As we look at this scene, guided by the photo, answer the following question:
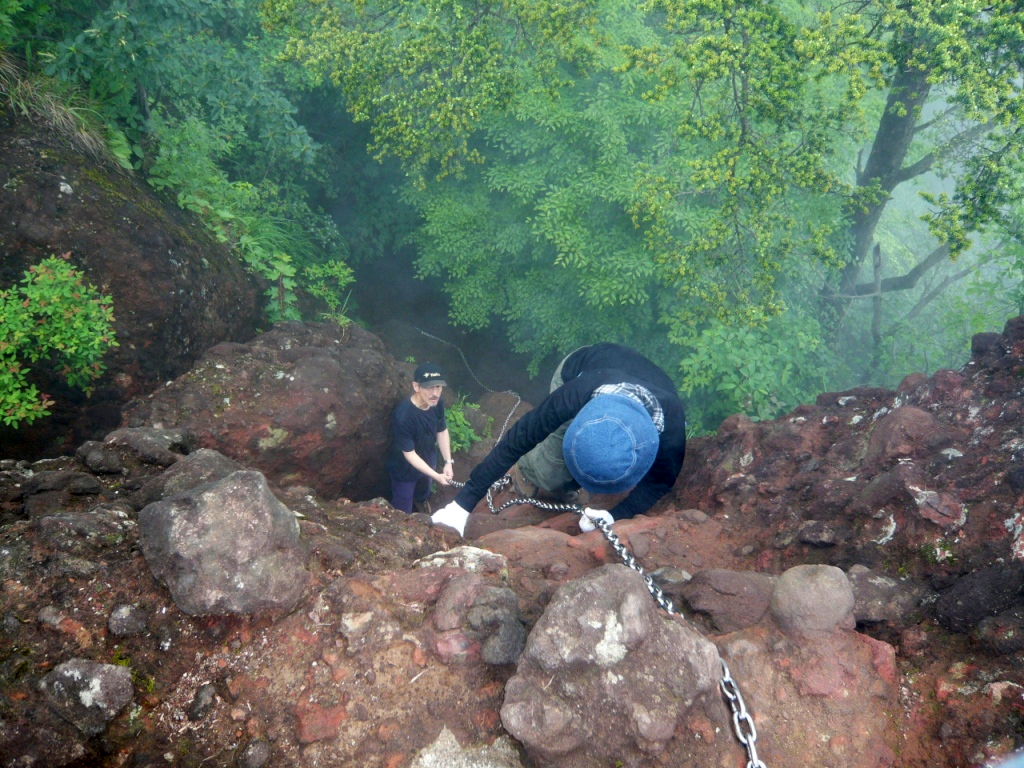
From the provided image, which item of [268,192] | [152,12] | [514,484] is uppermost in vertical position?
[152,12]

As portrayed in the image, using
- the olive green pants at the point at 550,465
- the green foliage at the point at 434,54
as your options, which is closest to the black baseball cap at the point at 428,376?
the olive green pants at the point at 550,465

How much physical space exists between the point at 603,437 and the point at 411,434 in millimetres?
2348

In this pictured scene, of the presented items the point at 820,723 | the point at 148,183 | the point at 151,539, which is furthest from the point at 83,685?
the point at 148,183

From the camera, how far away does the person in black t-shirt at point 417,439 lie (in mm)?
4996

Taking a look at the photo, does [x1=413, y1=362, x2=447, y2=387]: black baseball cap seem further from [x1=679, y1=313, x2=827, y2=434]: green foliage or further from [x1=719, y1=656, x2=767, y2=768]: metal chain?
[x1=719, y1=656, x2=767, y2=768]: metal chain

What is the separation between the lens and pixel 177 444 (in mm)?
3320

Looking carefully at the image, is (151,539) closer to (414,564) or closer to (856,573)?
(414,564)

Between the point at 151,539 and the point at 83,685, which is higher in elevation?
the point at 151,539

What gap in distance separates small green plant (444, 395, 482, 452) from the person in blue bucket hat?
7.49 ft

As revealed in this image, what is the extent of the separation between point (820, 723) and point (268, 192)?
22.5 feet

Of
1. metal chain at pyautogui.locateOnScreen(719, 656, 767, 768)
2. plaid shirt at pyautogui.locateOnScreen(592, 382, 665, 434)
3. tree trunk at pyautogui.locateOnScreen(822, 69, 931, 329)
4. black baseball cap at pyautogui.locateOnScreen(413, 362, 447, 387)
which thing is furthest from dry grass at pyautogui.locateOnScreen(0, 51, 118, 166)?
tree trunk at pyautogui.locateOnScreen(822, 69, 931, 329)

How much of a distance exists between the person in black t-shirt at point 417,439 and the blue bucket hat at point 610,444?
1.89m

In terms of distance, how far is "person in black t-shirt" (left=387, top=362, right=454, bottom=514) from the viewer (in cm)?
500

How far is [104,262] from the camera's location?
435 centimetres
